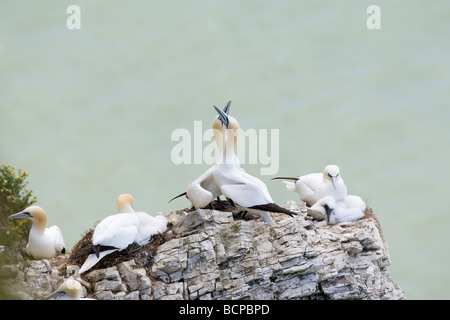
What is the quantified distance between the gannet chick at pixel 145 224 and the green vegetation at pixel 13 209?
1.63m

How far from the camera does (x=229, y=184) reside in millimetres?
11992

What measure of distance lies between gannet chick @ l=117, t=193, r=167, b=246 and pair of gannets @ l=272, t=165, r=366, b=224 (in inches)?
90.0

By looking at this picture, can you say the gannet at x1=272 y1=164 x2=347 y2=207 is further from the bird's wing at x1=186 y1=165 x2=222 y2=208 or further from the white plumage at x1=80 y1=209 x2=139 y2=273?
the white plumage at x1=80 y1=209 x2=139 y2=273

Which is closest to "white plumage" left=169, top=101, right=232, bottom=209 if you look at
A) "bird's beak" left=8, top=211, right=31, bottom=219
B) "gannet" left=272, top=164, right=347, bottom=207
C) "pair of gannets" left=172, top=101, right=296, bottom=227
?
"pair of gannets" left=172, top=101, right=296, bottom=227

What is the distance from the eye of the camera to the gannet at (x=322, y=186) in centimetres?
1349

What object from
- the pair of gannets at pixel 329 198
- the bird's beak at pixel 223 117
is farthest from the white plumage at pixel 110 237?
the pair of gannets at pixel 329 198

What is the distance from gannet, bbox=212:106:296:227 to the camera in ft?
38.5

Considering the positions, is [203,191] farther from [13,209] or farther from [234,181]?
[13,209]

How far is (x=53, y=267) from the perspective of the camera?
38.9 feet

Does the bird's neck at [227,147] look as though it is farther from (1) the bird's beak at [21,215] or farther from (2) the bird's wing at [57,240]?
(1) the bird's beak at [21,215]

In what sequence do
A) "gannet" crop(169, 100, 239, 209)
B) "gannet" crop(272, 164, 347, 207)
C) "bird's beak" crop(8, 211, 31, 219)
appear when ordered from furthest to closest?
"gannet" crop(272, 164, 347, 207) → "bird's beak" crop(8, 211, 31, 219) → "gannet" crop(169, 100, 239, 209)
